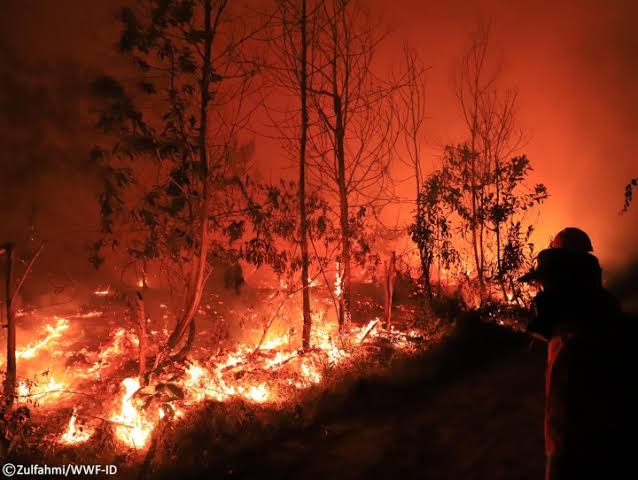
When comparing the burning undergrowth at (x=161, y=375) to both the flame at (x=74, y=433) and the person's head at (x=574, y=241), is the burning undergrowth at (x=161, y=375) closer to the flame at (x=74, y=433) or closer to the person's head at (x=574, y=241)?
the flame at (x=74, y=433)

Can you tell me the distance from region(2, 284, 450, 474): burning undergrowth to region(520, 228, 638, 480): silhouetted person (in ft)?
13.2

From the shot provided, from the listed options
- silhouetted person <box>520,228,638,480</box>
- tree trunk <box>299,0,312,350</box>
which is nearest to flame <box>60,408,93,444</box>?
tree trunk <box>299,0,312,350</box>

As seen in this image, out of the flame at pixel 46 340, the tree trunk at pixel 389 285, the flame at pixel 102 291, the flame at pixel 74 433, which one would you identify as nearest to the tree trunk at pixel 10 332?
the flame at pixel 74 433

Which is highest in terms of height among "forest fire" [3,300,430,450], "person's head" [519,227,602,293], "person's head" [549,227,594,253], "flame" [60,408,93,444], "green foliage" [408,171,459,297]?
"green foliage" [408,171,459,297]

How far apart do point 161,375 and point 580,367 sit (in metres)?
5.19

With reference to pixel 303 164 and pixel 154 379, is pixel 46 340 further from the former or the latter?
pixel 303 164

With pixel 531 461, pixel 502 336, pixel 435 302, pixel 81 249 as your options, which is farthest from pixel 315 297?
pixel 531 461

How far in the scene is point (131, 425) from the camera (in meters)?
5.30

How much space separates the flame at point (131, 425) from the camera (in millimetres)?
5192

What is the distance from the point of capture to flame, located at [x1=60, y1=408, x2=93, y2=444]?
5.29m

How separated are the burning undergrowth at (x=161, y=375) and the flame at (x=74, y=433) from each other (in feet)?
0.04

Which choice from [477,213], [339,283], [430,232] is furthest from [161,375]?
[477,213]

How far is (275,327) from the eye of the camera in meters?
8.98

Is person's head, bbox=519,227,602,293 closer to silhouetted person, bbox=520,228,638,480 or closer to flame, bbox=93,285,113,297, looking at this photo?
silhouetted person, bbox=520,228,638,480
